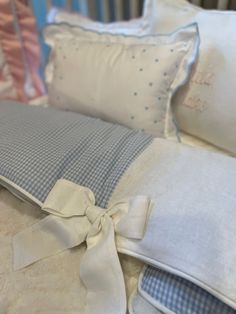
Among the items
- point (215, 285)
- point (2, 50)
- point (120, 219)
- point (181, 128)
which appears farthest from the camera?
point (2, 50)

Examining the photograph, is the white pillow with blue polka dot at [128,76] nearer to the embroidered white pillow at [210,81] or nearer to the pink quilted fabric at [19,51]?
the embroidered white pillow at [210,81]

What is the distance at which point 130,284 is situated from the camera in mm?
515

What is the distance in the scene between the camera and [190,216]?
19.3 inches

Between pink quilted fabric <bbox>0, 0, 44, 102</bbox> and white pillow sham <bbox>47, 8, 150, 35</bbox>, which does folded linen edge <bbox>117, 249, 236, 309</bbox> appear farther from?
pink quilted fabric <bbox>0, 0, 44, 102</bbox>

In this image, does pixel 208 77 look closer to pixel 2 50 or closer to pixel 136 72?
pixel 136 72

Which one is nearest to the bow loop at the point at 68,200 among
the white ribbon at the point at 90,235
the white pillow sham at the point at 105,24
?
the white ribbon at the point at 90,235

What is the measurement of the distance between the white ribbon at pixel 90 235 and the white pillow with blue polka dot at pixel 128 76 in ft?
0.88

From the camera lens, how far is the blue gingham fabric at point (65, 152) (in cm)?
61

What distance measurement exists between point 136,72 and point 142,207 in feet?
1.20

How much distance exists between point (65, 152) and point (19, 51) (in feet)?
2.17

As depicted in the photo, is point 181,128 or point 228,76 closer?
point 228,76

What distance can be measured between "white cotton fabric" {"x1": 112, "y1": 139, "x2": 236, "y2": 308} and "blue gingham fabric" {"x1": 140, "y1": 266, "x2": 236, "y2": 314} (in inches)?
1.0

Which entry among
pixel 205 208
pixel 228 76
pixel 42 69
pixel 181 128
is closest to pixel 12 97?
pixel 42 69

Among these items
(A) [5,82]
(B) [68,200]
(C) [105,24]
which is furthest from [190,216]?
(A) [5,82]
